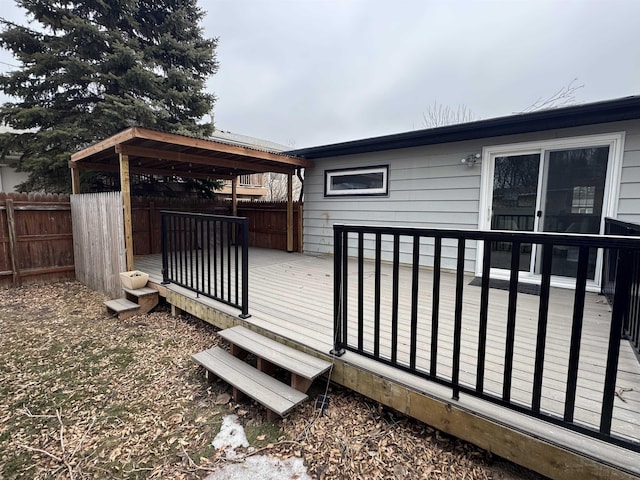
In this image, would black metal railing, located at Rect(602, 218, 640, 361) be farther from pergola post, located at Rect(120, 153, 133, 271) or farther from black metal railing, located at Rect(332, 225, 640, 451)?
pergola post, located at Rect(120, 153, 133, 271)

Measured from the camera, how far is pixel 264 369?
2.61 metres

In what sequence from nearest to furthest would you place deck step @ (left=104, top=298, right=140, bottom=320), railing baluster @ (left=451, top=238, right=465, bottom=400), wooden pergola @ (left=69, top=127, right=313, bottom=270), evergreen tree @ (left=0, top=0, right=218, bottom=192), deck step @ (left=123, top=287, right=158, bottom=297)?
railing baluster @ (left=451, top=238, right=465, bottom=400) → deck step @ (left=104, top=298, right=140, bottom=320) → deck step @ (left=123, top=287, right=158, bottom=297) → wooden pergola @ (left=69, top=127, right=313, bottom=270) → evergreen tree @ (left=0, top=0, right=218, bottom=192)

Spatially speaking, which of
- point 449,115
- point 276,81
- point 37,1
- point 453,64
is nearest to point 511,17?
point 453,64

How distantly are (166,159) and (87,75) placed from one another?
3.85m

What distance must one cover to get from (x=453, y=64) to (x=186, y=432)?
1483 centimetres

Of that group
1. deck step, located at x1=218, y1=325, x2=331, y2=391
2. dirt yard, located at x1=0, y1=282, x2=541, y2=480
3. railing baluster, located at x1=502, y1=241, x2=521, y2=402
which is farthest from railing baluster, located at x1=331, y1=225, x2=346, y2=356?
railing baluster, located at x1=502, y1=241, x2=521, y2=402

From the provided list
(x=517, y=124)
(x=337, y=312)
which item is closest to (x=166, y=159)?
(x=337, y=312)

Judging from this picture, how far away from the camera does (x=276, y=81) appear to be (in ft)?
47.7

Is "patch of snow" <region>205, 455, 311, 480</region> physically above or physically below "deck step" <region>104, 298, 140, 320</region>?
below

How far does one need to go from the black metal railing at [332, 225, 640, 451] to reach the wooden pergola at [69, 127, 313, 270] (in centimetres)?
357

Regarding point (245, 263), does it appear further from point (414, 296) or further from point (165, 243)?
point (165, 243)

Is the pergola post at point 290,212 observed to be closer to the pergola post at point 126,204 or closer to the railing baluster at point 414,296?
the pergola post at point 126,204

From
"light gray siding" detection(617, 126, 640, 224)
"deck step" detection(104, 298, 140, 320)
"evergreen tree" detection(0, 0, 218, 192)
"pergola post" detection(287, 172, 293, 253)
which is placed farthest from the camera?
"pergola post" detection(287, 172, 293, 253)

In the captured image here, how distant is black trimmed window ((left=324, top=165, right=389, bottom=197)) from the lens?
6.00m
